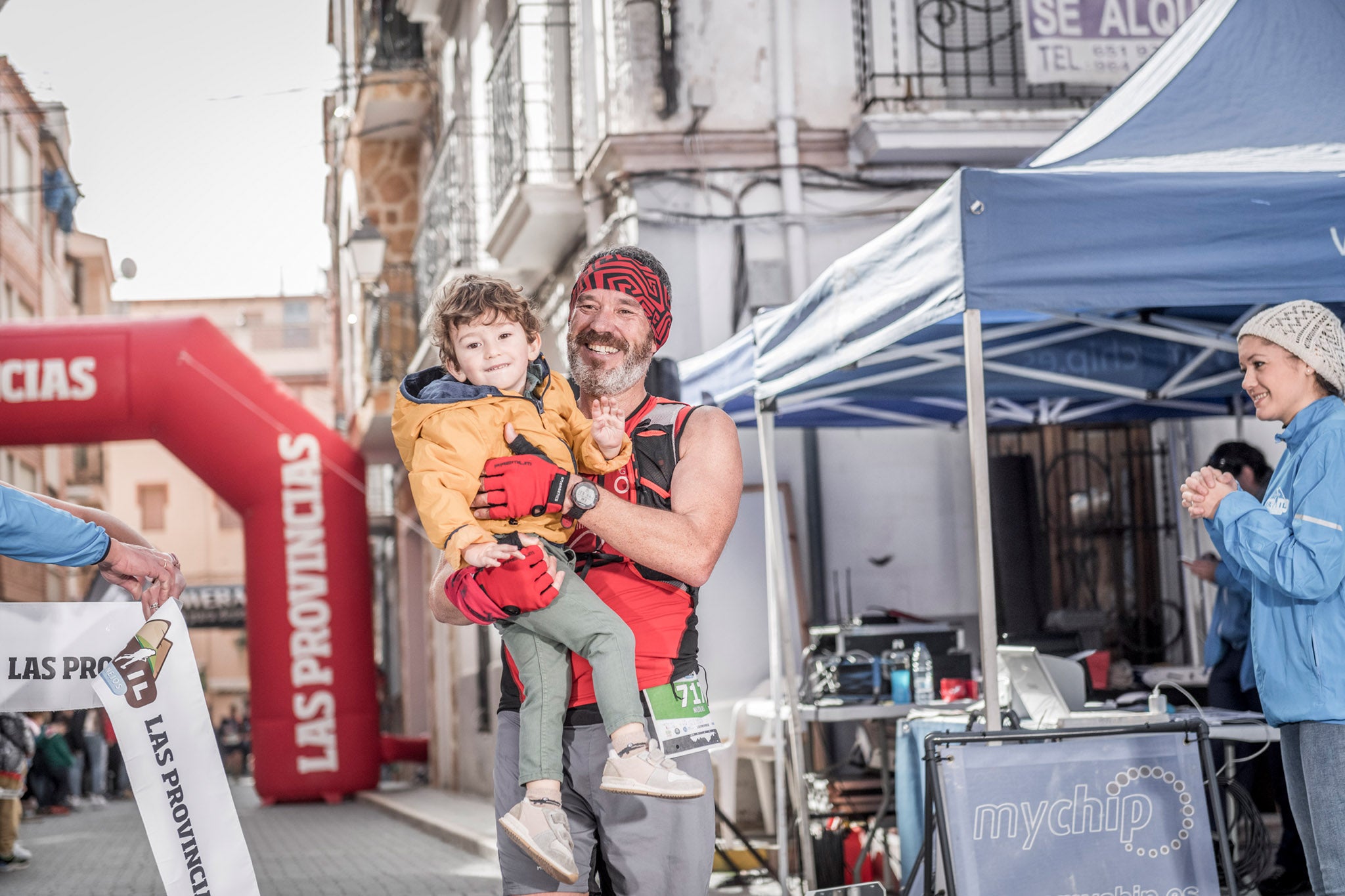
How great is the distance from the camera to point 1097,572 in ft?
32.8

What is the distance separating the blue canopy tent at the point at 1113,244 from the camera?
443cm

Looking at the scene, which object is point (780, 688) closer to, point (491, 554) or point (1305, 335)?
point (1305, 335)

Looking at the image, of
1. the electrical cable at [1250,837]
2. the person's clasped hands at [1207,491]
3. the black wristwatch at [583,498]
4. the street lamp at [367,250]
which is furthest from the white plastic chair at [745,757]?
the street lamp at [367,250]

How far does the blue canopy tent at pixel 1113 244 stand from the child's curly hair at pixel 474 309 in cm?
183

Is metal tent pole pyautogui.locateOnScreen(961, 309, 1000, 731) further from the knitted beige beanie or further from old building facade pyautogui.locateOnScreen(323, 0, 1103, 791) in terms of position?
old building facade pyautogui.locateOnScreen(323, 0, 1103, 791)

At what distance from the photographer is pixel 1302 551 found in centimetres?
371

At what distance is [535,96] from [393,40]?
28.2 ft

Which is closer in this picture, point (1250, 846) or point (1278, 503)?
point (1278, 503)

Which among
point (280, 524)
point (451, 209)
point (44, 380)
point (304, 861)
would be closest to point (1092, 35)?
point (451, 209)

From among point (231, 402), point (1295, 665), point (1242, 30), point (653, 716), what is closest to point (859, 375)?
point (1242, 30)

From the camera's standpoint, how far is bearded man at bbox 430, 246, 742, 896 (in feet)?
8.66

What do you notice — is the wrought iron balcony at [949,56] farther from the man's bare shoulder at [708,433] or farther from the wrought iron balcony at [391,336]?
the wrought iron balcony at [391,336]

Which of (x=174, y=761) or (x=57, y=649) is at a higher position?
(x=57, y=649)

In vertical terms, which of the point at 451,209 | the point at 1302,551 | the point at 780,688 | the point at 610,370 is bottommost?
the point at 780,688
